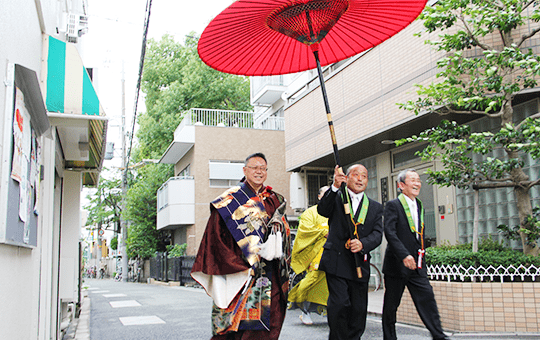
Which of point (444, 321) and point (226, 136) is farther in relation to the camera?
point (226, 136)

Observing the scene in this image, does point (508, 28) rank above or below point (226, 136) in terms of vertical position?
below

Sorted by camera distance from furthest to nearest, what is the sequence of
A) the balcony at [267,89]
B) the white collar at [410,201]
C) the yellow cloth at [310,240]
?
the balcony at [267,89] < the yellow cloth at [310,240] < the white collar at [410,201]

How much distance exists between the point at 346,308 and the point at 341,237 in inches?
25.4

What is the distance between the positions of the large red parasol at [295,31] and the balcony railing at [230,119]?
20175 millimetres

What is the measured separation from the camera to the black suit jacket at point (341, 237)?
Answer: 4539mm

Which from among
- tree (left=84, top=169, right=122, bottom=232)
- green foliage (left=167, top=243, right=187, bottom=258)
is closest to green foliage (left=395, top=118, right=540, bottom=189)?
green foliage (left=167, top=243, right=187, bottom=258)

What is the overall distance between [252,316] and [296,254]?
9.02 ft

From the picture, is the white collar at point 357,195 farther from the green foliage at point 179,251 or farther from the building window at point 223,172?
the green foliage at point 179,251

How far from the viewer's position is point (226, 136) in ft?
80.1

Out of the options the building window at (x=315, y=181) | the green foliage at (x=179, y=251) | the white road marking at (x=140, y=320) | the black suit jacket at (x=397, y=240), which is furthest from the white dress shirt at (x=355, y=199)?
the green foliage at (x=179, y=251)

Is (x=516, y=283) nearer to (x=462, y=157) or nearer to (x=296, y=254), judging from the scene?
(x=462, y=157)

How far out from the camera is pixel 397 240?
509 cm

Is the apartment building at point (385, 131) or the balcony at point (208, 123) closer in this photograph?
the apartment building at point (385, 131)

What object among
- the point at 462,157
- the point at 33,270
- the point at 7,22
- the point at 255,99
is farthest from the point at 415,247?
the point at 255,99
